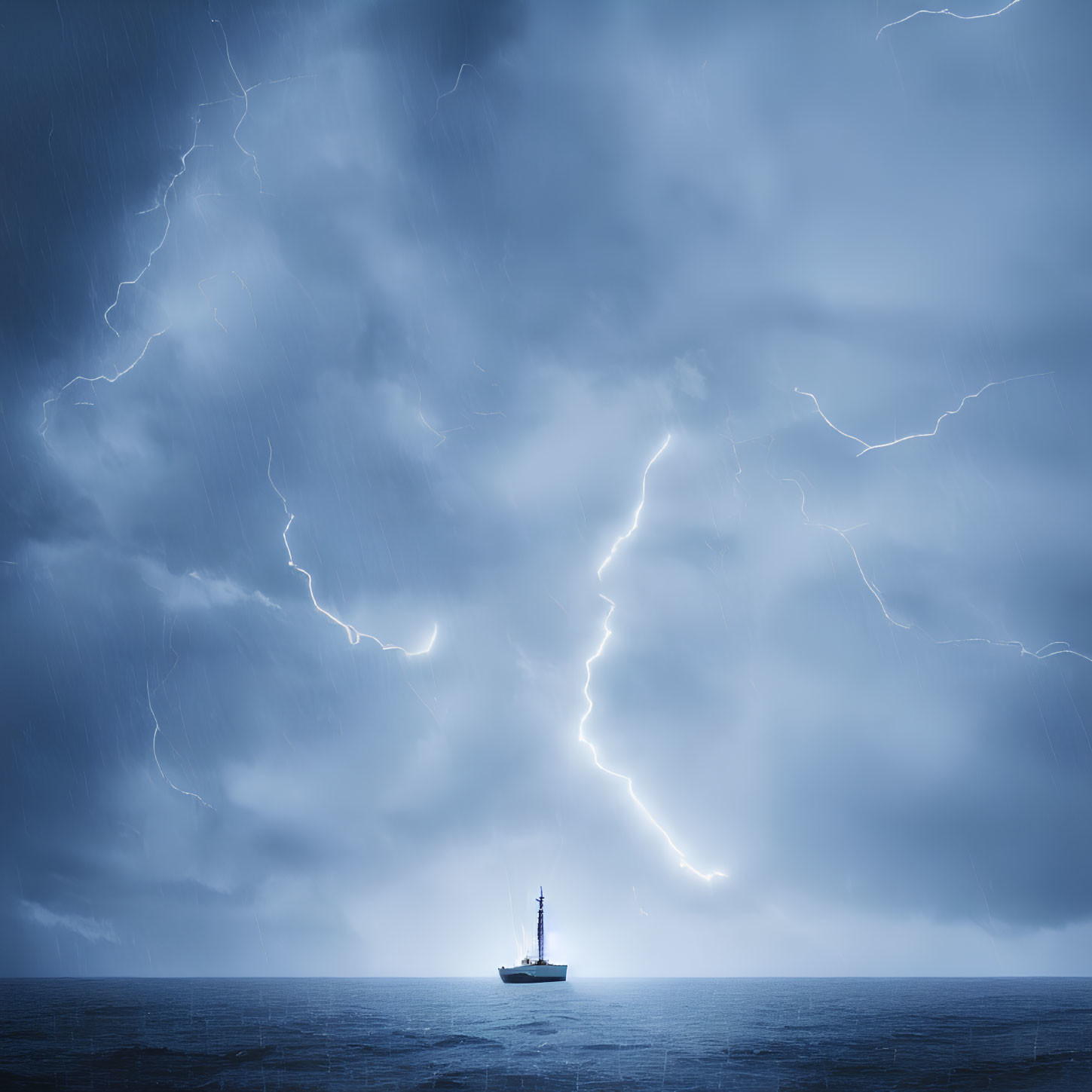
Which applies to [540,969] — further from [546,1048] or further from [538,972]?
[546,1048]

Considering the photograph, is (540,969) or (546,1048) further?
(540,969)

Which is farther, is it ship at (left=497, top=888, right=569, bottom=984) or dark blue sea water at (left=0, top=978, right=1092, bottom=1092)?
ship at (left=497, top=888, right=569, bottom=984)

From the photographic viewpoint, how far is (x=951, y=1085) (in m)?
27.9

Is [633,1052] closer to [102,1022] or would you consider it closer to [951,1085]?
[951,1085]

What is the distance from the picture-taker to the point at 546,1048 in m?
37.7

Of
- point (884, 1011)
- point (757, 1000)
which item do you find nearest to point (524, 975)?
point (757, 1000)

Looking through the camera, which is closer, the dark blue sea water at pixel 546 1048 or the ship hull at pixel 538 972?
the dark blue sea water at pixel 546 1048

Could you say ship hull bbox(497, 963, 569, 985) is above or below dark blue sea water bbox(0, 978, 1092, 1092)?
below

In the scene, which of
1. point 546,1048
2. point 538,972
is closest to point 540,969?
point 538,972

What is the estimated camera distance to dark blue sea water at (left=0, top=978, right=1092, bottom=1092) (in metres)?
28.7

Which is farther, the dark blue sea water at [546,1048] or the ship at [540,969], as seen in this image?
the ship at [540,969]

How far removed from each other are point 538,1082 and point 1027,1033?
36.4 meters

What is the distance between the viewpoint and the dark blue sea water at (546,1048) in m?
28.7

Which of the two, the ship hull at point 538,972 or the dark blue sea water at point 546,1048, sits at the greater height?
the dark blue sea water at point 546,1048
